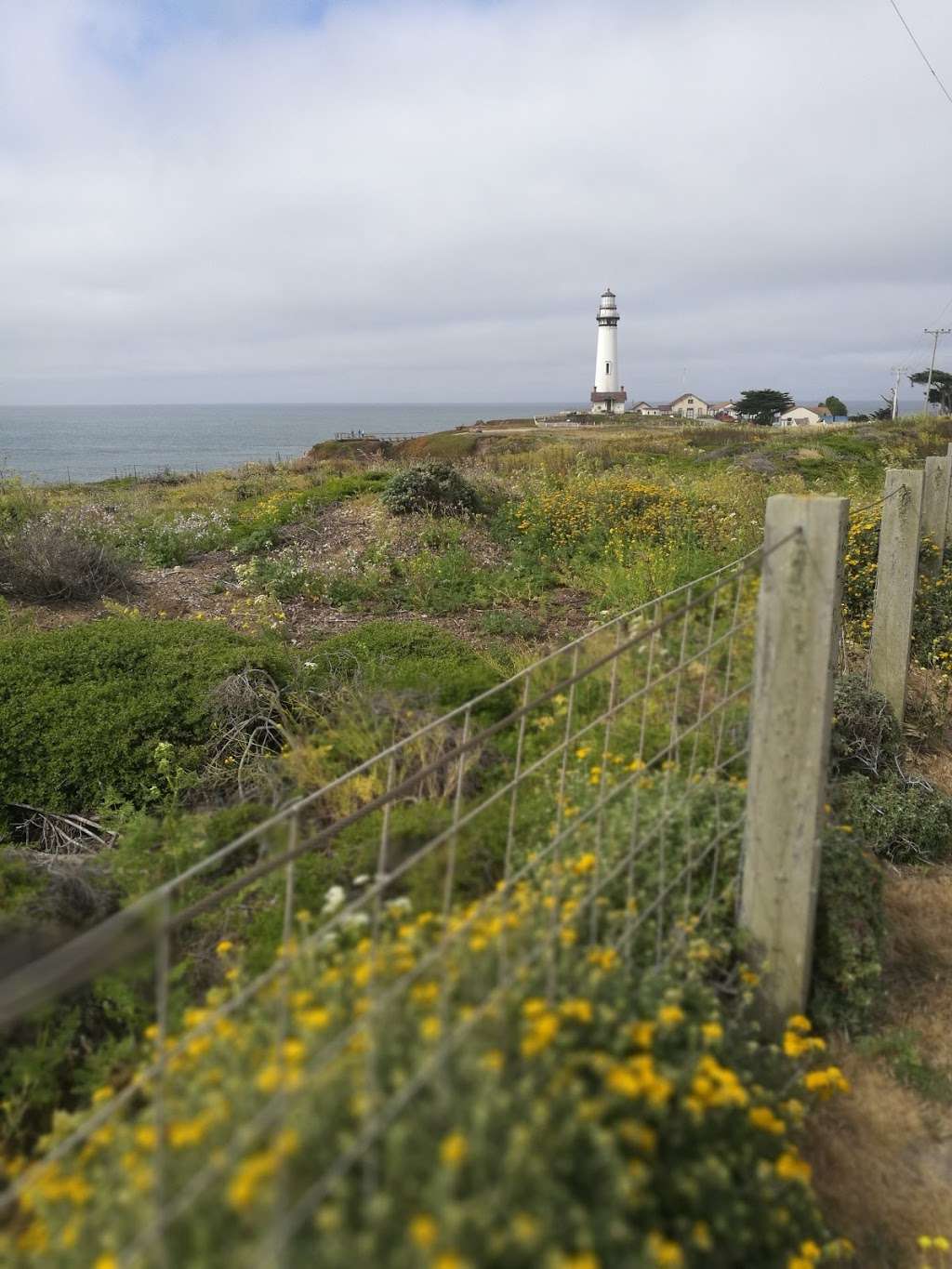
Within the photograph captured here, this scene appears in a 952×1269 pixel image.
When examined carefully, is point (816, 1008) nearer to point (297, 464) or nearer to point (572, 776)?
point (572, 776)

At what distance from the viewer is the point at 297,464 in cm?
2361

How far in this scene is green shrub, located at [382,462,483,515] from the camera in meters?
10.4

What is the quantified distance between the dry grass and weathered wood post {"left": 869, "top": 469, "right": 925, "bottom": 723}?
2104 mm

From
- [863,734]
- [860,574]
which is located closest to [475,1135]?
[863,734]

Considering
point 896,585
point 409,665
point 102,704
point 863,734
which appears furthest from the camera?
point 409,665

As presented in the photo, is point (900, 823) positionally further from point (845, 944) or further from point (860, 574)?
point (860, 574)

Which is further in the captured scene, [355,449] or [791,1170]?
[355,449]

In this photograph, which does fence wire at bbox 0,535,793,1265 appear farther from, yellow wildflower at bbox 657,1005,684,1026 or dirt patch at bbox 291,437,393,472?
dirt patch at bbox 291,437,393,472

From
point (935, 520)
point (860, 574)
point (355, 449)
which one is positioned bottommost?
point (860, 574)

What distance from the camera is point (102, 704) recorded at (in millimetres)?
5379

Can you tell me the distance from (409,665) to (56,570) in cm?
414

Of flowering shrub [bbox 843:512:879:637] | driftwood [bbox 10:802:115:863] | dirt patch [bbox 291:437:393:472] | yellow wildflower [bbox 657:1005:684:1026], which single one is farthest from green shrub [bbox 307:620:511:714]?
dirt patch [bbox 291:437:393:472]

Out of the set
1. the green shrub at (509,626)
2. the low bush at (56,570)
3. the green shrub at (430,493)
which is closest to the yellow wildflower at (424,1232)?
the green shrub at (509,626)

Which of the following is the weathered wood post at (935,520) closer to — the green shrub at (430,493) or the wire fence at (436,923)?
the wire fence at (436,923)
